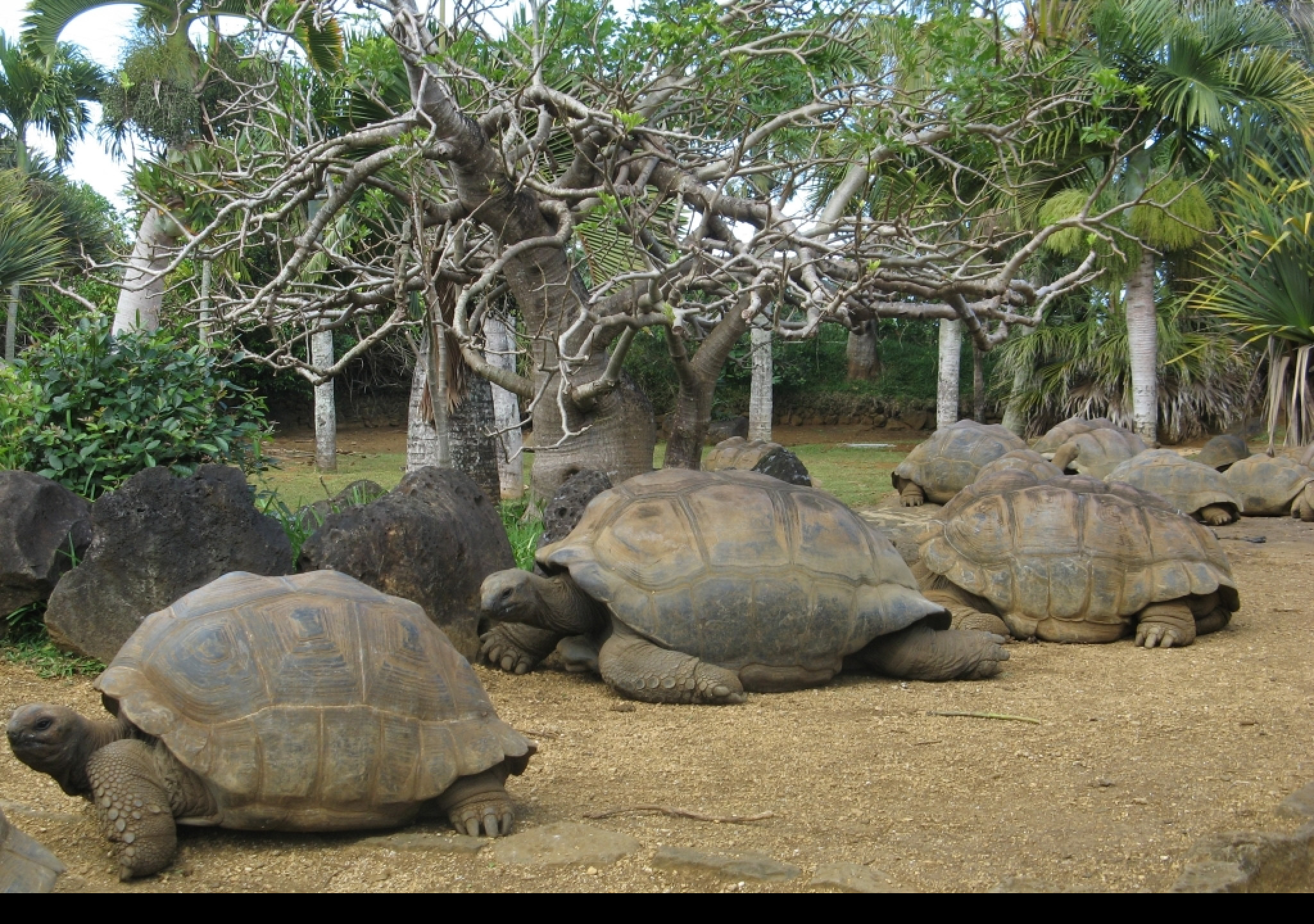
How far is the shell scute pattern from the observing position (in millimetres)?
5887

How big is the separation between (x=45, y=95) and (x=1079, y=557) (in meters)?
23.1

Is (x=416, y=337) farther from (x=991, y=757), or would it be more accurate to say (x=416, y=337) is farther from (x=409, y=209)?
(x=991, y=757)

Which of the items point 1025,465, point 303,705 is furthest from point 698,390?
point 303,705

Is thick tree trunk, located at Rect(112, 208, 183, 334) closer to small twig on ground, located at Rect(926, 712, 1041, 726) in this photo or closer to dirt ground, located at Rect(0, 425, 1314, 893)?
dirt ground, located at Rect(0, 425, 1314, 893)

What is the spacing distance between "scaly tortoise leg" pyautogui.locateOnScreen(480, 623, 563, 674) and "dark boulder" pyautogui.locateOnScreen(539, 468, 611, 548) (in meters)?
0.63

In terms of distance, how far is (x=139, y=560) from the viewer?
496cm

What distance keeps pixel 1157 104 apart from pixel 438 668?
14.5m

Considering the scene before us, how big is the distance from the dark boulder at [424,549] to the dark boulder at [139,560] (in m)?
0.37

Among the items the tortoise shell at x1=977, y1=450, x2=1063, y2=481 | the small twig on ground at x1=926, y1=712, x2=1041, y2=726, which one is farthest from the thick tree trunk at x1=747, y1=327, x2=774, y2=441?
the small twig on ground at x1=926, y1=712, x2=1041, y2=726

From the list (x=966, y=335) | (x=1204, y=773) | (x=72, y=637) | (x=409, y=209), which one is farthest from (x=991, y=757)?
(x=966, y=335)

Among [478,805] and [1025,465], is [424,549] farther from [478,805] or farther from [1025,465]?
[1025,465]

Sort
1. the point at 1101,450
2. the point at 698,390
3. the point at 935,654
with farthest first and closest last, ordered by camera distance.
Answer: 1. the point at 1101,450
2. the point at 698,390
3. the point at 935,654

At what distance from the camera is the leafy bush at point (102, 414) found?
231 inches
